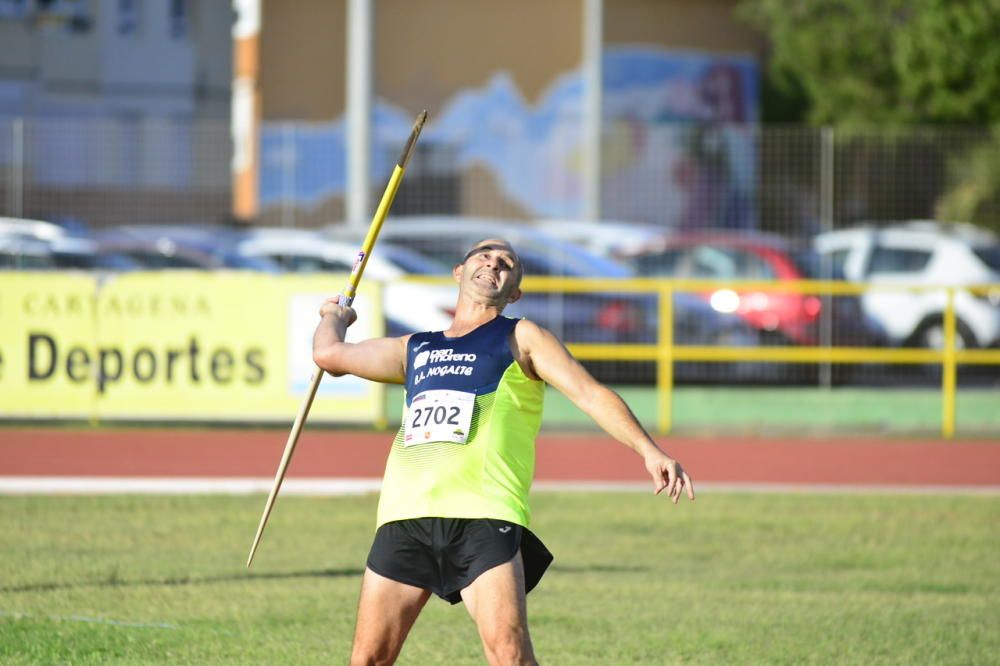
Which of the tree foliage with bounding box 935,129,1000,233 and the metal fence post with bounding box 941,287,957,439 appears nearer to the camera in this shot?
the metal fence post with bounding box 941,287,957,439

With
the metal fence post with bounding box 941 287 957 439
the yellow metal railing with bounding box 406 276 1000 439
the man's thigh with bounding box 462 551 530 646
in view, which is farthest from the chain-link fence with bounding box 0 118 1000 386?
the man's thigh with bounding box 462 551 530 646

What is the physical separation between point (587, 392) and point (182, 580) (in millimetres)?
4395

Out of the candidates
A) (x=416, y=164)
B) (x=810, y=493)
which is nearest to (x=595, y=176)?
(x=416, y=164)

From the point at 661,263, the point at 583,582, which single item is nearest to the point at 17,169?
the point at 661,263

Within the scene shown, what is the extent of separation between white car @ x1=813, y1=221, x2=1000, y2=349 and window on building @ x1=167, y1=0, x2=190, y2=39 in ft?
79.5

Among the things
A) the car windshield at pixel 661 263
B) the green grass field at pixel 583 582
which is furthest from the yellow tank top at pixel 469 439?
the car windshield at pixel 661 263

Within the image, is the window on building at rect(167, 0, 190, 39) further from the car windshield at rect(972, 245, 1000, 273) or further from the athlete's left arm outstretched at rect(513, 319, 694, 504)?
the athlete's left arm outstretched at rect(513, 319, 694, 504)

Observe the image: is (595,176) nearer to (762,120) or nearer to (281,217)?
(281,217)

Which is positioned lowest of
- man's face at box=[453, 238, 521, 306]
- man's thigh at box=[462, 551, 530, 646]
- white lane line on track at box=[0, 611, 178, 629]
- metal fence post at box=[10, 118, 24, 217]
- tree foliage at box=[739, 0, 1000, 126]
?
white lane line on track at box=[0, 611, 178, 629]

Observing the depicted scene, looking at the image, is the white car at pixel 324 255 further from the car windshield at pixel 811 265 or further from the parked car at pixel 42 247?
the car windshield at pixel 811 265

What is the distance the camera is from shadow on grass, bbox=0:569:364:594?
29.6ft

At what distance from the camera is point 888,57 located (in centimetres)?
3406

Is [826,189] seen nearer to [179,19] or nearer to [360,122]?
[360,122]

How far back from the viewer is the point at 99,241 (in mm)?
22375
